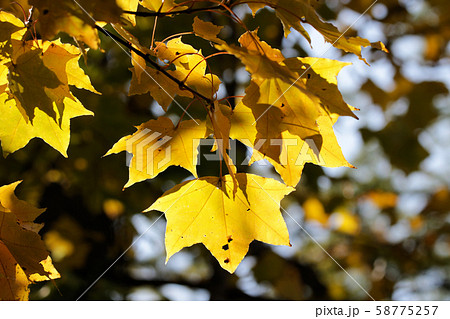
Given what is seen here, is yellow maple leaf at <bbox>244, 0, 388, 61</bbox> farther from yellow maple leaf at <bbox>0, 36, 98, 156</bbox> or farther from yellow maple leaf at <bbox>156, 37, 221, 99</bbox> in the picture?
yellow maple leaf at <bbox>0, 36, 98, 156</bbox>

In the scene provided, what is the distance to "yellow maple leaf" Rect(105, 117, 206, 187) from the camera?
3.34ft

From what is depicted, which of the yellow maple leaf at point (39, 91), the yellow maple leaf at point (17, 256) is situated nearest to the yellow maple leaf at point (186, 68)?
the yellow maple leaf at point (39, 91)

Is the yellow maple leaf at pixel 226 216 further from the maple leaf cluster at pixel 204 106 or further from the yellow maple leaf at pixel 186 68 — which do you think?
the yellow maple leaf at pixel 186 68

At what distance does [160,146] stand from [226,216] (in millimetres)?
241

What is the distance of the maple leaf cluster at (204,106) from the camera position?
844 millimetres

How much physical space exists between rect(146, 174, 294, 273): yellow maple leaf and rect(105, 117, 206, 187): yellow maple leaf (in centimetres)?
7

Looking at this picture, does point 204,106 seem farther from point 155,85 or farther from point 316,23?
point 316,23

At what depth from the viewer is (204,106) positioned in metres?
0.98

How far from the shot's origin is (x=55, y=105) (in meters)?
1.00

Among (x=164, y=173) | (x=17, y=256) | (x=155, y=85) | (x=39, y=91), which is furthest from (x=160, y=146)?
(x=164, y=173)

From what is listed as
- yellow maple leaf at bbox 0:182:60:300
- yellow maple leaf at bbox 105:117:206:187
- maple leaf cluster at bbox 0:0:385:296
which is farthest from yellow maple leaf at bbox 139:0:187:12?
yellow maple leaf at bbox 0:182:60:300

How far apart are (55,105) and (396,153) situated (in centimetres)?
224
